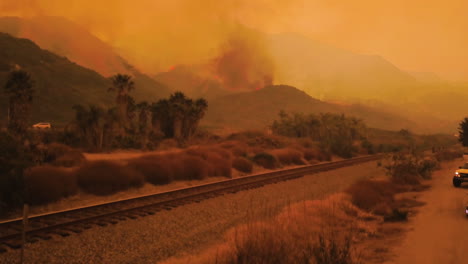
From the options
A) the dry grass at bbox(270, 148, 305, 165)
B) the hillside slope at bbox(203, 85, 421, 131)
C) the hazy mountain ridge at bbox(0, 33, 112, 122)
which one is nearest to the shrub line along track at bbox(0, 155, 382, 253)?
the dry grass at bbox(270, 148, 305, 165)

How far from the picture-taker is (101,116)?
43.7 metres

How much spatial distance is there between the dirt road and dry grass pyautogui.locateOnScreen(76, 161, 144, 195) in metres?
12.7

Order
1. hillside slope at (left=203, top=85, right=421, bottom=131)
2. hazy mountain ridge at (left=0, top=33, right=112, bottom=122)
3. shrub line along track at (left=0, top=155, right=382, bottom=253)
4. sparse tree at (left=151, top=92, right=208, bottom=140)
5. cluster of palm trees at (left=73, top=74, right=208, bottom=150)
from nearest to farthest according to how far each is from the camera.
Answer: shrub line along track at (left=0, top=155, right=382, bottom=253) → cluster of palm trees at (left=73, top=74, right=208, bottom=150) → sparse tree at (left=151, top=92, right=208, bottom=140) → hazy mountain ridge at (left=0, top=33, right=112, bottom=122) → hillside slope at (left=203, top=85, right=421, bottom=131)

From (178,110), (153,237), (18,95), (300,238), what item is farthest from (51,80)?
(300,238)

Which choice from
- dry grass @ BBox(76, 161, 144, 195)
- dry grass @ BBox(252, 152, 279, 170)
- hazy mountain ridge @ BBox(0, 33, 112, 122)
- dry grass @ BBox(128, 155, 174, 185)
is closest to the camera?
dry grass @ BBox(76, 161, 144, 195)

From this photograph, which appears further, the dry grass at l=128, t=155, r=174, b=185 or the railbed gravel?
the dry grass at l=128, t=155, r=174, b=185

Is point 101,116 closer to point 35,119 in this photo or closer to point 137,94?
point 35,119

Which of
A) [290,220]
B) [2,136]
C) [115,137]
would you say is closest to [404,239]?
[290,220]

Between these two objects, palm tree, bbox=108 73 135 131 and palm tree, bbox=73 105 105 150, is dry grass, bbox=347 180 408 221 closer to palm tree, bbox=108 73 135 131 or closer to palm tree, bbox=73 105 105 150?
palm tree, bbox=73 105 105 150

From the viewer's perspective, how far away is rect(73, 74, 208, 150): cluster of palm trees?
43.2 meters

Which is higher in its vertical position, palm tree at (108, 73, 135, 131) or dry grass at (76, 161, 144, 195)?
palm tree at (108, 73, 135, 131)

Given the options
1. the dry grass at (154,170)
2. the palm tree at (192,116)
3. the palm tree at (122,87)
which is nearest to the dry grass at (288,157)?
the dry grass at (154,170)

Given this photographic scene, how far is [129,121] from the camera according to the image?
198 feet

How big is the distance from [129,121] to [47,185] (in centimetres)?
4735
